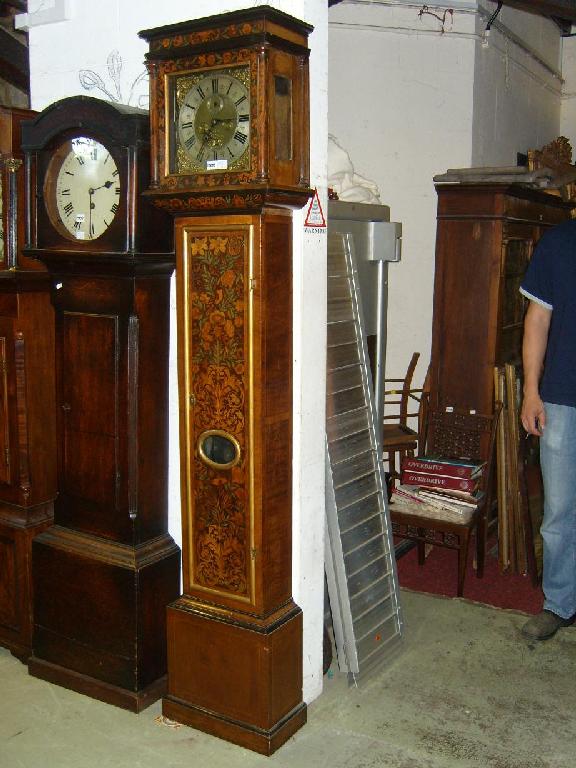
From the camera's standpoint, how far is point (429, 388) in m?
4.29

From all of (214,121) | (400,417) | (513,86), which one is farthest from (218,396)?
(513,86)

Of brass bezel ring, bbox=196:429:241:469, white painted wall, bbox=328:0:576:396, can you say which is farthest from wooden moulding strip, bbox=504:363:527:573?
brass bezel ring, bbox=196:429:241:469

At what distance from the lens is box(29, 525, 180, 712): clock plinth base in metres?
2.68

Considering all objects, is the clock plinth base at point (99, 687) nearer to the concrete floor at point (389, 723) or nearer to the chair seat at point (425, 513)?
the concrete floor at point (389, 723)

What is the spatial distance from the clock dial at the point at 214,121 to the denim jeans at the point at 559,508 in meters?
1.71

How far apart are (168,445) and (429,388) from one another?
1.92 metres

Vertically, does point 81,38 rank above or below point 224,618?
above

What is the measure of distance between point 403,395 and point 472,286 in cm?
114

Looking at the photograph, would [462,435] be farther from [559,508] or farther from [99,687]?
[99,687]

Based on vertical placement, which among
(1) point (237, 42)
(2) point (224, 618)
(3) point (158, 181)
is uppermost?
(1) point (237, 42)

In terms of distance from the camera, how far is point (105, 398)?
2.66 m

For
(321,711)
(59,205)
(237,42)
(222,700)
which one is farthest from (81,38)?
(321,711)

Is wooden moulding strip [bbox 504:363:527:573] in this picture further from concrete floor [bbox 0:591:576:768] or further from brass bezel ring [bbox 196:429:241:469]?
brass bezel ring [bbox 196:429:241:469]

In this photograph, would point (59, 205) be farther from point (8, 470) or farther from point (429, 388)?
point (429, 388)
